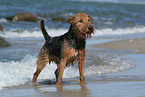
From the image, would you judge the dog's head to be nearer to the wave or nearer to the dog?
the dog

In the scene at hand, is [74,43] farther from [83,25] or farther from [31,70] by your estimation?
[31,70]

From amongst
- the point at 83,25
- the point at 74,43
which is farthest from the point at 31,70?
the point at 83,25

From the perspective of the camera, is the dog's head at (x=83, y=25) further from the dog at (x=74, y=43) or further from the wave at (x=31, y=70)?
the wave at (x=31, y=70)

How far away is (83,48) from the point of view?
16.3ft

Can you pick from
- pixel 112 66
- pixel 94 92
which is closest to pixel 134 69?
pixel 112 66

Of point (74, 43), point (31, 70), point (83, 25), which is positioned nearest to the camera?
point (83, 25)

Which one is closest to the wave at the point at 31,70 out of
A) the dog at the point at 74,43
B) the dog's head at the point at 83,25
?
the dog at the point at 74,43

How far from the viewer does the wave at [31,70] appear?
5.62m

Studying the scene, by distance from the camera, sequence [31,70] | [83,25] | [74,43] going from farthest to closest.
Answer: [31,70] → [74,43] → [83,25]

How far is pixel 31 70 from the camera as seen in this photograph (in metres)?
6.56

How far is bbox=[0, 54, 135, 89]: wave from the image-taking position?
18.4 feet

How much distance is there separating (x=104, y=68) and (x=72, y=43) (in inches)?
92.2

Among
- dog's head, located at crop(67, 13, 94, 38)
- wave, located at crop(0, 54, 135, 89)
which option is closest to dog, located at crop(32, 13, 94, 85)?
dog's head, located at crop(67, 13, 94, 38)

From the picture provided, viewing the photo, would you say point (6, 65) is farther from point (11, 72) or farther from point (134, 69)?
point (134, 69)
